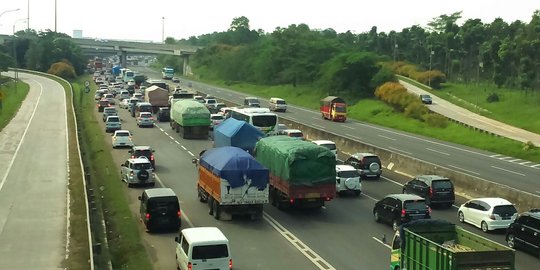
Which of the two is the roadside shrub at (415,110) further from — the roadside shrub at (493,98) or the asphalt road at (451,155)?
the roadside shrub at (493,98)

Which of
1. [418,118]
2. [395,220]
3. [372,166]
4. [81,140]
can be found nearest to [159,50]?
[418,118]

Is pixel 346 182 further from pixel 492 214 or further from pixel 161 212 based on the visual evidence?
pixel 161 212

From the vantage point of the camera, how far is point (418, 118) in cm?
7750

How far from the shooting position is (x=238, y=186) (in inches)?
1101

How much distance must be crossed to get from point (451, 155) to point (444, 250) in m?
35.4

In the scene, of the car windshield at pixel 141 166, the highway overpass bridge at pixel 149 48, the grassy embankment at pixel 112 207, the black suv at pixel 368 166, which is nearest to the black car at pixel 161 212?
the grassy embankment at pixel 112 207

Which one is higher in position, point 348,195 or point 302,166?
point 302,166

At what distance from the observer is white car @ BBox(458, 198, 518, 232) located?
89.7ft

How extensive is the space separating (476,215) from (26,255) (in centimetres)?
1684

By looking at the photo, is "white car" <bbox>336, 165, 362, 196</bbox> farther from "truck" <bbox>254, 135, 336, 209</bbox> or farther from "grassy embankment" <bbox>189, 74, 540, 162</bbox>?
"grassy embankment" <bbox>189, 74, 540, 162</bbox>

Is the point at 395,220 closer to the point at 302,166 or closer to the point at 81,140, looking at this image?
the point at 302,166

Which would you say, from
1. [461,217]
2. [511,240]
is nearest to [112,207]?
[461,217]

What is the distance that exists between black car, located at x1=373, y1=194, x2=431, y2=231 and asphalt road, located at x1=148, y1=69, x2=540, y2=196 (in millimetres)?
10795

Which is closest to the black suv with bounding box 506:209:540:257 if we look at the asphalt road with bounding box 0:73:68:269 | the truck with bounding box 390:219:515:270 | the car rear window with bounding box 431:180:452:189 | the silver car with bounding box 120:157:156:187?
the truck with bounding box 390:219:515:270
